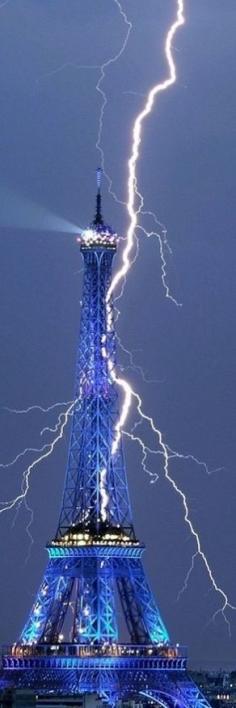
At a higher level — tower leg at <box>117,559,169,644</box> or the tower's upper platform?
the tower's upper platform

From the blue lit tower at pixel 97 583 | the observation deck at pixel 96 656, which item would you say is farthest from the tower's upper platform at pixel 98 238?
the observation deck at pixel 96 656

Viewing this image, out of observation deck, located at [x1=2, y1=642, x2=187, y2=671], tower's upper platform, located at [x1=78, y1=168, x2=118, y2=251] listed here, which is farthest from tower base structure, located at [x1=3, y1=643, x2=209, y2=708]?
tower's upper platform, located at [x1=78, y1=168, x2=118, y2=251]

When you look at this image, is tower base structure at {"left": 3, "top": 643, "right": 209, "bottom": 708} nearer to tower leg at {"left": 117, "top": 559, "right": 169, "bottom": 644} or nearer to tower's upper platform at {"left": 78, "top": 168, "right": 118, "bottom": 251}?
tower leg at {"left": 117, "top": 559, "right": 169, "bottom": 644}

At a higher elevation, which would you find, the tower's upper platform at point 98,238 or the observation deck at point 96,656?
→ the tower's upper platform at point 98,238

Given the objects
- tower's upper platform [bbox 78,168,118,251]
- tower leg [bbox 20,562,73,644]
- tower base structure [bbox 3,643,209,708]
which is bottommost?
tower base structure [bbox 3,643,209,708]

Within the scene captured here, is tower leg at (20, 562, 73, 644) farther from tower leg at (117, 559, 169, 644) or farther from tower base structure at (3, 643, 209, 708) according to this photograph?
tower leg at (117, 559, 169, 644)

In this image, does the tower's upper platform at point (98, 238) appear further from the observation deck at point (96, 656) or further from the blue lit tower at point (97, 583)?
the observation deck at point (96, 656)

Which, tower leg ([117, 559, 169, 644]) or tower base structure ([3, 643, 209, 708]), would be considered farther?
tower leg ([117, 559, 169, 644])
